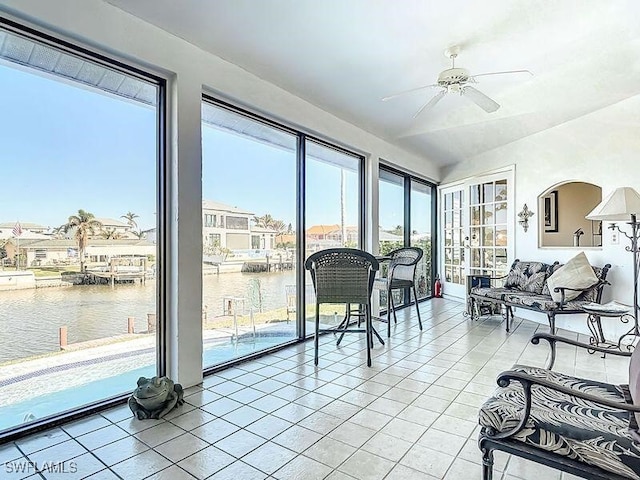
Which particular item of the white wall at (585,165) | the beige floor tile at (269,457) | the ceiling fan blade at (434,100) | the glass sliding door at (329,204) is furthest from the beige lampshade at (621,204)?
the beige floor tile at (269,457)

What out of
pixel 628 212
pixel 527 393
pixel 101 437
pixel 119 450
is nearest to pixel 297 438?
pixel 119 450

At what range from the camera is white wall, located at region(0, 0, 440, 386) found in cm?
228

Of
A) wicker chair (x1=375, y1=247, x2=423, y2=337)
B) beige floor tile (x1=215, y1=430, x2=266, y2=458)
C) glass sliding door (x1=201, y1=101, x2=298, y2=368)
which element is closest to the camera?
beige floor tile (x1=215, y1=430, x2=266, y2=458)

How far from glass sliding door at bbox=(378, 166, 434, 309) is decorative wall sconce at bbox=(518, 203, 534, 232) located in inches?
68.4

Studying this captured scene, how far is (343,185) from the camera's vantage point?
16.3 feet

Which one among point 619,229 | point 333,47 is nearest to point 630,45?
point 619,229

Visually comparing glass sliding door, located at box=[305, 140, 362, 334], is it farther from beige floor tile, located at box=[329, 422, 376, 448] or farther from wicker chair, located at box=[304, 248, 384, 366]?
beige floor tile, located at box=[329, 422, 376, 448]

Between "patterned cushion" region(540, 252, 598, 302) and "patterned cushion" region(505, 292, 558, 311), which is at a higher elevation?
"patterned cushion" region(540, 252, 598, 302)

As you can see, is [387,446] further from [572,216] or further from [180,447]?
[572,216]

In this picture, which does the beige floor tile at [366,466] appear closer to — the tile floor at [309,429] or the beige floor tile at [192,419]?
the tile floor at [309,429]

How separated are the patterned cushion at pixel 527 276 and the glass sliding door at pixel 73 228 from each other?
4.56 meters

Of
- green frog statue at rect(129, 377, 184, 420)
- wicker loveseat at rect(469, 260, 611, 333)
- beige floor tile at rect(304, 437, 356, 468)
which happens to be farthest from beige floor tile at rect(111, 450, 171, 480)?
wicker loveseat at rect(469, 260, 611, 333)

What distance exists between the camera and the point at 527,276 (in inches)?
201

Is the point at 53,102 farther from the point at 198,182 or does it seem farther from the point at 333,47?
the point at 333,47
